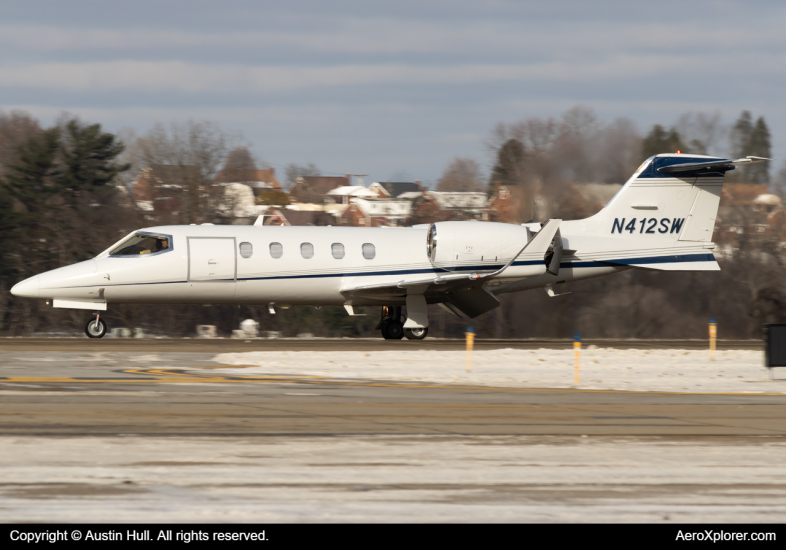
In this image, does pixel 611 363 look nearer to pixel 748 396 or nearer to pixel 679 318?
pixel 748 396

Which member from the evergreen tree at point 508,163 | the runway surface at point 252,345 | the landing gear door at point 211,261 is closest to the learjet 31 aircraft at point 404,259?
the landing gear door at point 211,261

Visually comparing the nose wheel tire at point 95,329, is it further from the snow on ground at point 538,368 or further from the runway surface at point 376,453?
the runway surface at point 376,453

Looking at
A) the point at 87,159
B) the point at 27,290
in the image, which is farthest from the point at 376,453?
the point at 87,159

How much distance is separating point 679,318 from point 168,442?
31747 mm

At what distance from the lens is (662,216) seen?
2848cm

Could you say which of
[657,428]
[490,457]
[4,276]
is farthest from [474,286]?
[4,276]

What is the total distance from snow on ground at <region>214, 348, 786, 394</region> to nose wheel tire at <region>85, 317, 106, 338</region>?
→ 628cm

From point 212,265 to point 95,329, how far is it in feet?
12.2

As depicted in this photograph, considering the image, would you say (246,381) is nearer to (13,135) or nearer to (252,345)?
(252,345)

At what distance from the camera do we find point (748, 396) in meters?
16.2

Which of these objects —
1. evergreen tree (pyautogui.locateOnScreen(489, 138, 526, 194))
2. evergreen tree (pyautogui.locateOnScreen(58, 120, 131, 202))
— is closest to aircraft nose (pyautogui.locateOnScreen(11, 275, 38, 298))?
evergreen tree (pyautogui.locateOnScreen(489, 138, 526, 194))

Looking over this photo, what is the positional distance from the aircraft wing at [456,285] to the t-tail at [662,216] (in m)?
2.70

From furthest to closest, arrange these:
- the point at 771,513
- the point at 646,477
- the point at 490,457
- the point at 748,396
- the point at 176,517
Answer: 1. the point at 748,396
2. the point at 490,457
3. the point at 646,477
4. the point at 771,513
5. the point at 176,517

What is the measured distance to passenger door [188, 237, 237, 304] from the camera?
25.3 metres
